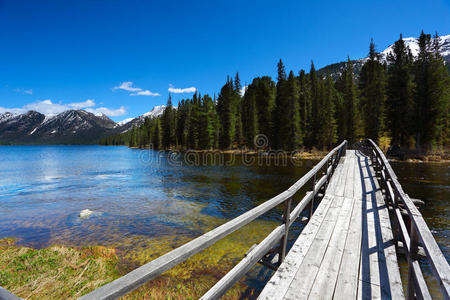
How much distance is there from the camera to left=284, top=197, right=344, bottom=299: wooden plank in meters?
3.00

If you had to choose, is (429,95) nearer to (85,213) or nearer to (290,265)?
(290,265)

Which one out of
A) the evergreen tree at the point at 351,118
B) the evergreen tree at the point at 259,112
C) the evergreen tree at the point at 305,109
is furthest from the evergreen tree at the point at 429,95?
the evergreen tree at the point at 259,112

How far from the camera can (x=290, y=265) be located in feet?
11.8

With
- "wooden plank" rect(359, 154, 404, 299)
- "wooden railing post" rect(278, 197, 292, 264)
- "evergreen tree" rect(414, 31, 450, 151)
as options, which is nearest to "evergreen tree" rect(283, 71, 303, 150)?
"evergreen tree" rect(414, 31, 450, 151)

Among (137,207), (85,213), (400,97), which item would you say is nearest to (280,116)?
(400,97)

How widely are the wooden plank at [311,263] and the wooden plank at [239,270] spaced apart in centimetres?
60

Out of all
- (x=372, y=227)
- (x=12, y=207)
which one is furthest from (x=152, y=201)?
(x=372, y=227)

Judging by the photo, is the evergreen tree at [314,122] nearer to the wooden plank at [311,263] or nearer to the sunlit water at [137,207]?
the sunlit water at [137,207]

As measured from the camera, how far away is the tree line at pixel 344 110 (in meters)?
34.1

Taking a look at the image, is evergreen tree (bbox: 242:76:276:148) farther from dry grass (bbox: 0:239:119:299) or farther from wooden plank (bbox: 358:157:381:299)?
dry grass (bbox: 0:239:119:299)

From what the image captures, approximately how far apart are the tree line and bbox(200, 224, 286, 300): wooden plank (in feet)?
141

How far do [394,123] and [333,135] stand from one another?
38.0 feet

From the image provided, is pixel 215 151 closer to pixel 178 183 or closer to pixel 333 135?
pixel 333 135

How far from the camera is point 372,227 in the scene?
5203 millimetres
